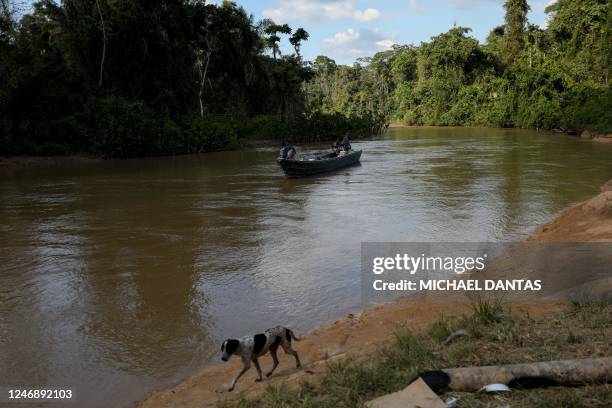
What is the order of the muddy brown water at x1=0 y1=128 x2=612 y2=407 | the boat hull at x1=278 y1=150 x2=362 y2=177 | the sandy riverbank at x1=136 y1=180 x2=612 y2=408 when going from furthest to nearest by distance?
1. the boat hull at x1=278 y1=150 x2=362 y2=177
2. the muddy brown water at x1=0 y1=128 x2=612 y2=407
3. the sandy riverbank at x1=136 y1=180 x2=612 y2=408

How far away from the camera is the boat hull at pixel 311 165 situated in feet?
72.1

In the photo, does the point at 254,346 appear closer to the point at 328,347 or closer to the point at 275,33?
the point at 328,347

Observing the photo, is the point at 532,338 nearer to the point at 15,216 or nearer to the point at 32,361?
the point at 32,361

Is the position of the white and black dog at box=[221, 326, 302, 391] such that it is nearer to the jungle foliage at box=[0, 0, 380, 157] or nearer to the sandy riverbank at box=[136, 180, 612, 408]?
the sandy riverbank at box=[136, 180, 612, 408]

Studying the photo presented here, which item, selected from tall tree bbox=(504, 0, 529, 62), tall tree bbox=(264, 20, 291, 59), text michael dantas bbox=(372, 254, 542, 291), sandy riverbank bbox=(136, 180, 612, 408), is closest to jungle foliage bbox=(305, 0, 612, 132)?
tall tree bbox=(504, 0, 529, 62)

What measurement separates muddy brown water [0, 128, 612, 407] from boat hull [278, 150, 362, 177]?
1.58 feet

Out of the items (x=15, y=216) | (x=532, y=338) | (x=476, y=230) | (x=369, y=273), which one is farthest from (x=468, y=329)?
(x=15, y=216)

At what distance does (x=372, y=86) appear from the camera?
9044 centimetres

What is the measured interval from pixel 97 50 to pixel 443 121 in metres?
46.4

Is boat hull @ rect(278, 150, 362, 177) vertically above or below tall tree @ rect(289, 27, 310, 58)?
below

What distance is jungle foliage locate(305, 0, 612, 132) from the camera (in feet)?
155

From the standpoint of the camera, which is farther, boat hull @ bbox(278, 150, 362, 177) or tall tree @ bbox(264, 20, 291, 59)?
tall tree @ bbox(264, 20, 291, 59)

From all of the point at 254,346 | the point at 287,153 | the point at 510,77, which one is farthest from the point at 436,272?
the point at 510,77

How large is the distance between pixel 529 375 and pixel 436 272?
19.0 ft
